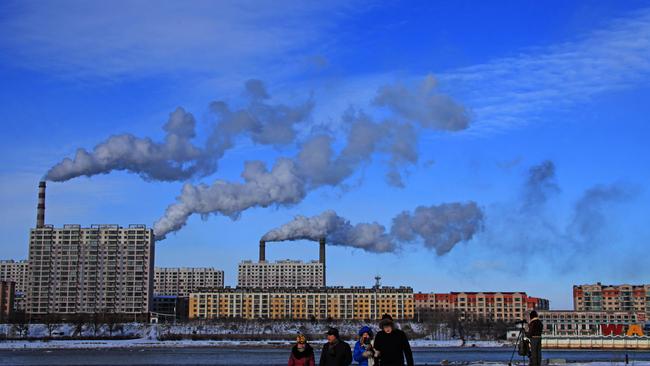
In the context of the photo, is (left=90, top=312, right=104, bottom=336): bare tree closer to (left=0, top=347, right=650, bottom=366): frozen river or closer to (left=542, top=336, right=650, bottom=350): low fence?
(left=0, top=347, right=650, bottom=366): frozen river

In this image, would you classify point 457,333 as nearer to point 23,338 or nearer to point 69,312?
point 23,338

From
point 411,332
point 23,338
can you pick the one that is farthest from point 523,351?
point 411,332

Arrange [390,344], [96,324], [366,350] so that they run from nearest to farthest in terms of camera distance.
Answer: [390,344], [366,350], [96,324]

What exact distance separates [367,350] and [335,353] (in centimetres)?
72

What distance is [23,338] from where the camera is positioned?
135 meters

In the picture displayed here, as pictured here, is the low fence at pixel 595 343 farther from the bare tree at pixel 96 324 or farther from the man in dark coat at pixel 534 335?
the man in dark coat at pixel 534 335

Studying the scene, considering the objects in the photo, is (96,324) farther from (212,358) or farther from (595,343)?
(595,343)

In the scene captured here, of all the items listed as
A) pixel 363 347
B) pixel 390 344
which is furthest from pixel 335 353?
pixel 390 344

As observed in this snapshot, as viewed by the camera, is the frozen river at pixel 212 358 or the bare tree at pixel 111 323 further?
the bare tree at pixel 111 323

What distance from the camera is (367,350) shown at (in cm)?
1527

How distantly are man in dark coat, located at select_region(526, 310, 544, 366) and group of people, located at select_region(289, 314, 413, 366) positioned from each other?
857 centimetres

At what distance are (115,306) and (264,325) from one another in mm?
47439

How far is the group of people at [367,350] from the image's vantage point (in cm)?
1459

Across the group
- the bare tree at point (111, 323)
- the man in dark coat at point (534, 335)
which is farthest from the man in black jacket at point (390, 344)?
the bare tree at point (111, 323)
